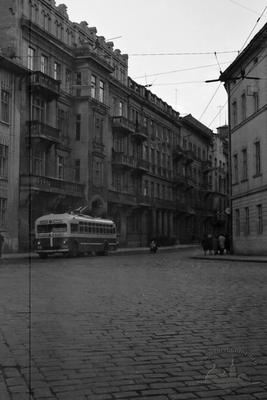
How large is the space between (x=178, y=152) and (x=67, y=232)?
2395 mm

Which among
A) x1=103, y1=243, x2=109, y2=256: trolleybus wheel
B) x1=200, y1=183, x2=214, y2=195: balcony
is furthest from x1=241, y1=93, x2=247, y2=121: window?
x1=200, y1=183, x2=214, y2=195: balcony

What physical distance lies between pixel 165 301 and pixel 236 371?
444cm

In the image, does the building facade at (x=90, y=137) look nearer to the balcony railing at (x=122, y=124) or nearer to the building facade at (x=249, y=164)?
the balcony railing at (x=122, y=124)

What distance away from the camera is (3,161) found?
5.33m

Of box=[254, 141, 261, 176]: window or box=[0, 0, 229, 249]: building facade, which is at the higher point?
box=[254, 141, 261, 176]: window

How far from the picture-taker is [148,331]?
228 inches

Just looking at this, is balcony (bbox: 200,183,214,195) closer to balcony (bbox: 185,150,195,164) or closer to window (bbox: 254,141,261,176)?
balcony (bbox: 185,150,195,164)

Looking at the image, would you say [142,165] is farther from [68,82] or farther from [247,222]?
[247,222]

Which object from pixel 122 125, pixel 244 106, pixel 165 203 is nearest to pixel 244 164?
pixel 244 106

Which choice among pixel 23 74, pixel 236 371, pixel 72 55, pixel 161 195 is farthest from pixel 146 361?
pixel 161 195

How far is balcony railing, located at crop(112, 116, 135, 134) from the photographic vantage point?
7.23 meters

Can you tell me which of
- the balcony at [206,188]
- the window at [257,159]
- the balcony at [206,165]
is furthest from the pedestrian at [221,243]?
the balcony at [206,165]

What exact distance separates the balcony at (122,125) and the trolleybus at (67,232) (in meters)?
1.25

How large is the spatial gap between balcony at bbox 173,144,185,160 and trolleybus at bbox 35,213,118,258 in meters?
1.77
